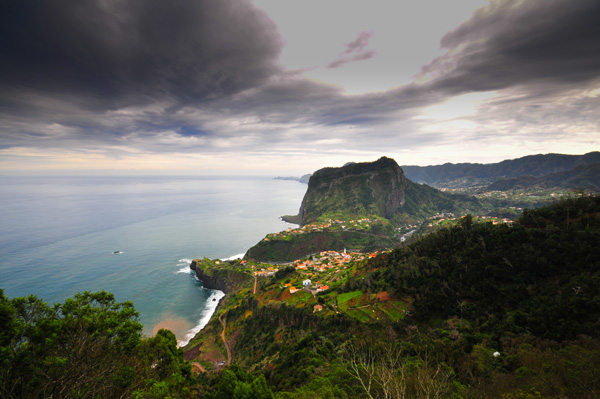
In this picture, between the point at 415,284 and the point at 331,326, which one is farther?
the point at 415,284

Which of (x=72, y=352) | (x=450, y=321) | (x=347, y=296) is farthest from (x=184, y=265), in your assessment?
(x=450, y=321)

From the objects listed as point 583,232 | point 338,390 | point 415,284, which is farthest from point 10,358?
point 583,232

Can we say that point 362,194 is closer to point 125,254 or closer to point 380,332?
point 125,254

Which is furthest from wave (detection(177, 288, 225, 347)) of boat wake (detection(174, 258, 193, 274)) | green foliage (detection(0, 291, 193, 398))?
green foliage (detection(0, 291, 193, 398))

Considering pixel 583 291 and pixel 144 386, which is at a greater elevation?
pixel 144 386

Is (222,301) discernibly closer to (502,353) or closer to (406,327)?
(406,327)
